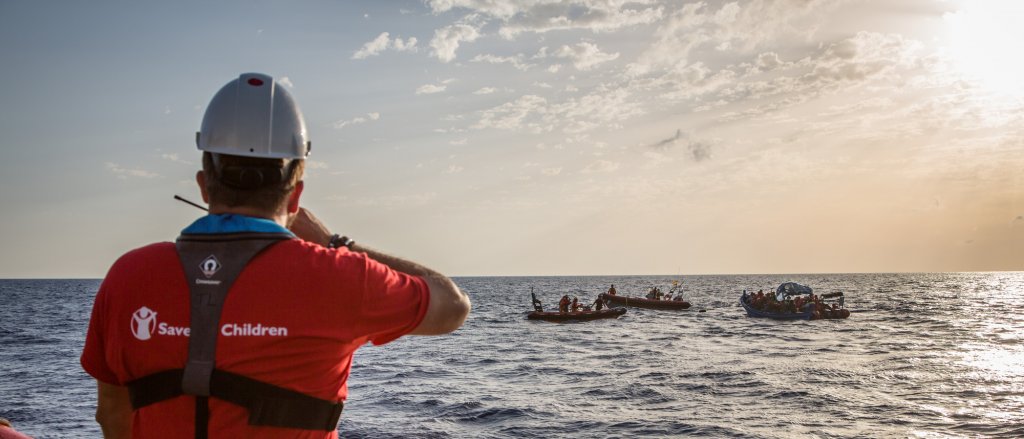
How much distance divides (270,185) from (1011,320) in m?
80.5

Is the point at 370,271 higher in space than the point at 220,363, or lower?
higher

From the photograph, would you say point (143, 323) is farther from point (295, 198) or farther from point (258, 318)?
point (295, 198)

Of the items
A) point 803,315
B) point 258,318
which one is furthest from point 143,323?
point 803,315

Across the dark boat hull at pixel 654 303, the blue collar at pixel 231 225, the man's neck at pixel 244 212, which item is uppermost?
the man's neck at pixel 244 212

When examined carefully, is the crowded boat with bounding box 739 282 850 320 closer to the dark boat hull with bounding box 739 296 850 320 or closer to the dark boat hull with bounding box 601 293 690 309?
the dark boat hull with bounding box 739 296 850 320

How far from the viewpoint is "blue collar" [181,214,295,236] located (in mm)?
2078

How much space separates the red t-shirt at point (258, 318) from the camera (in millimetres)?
2021

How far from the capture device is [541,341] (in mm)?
45312

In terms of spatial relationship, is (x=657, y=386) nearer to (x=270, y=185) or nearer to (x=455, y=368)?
(x=455, y=368)

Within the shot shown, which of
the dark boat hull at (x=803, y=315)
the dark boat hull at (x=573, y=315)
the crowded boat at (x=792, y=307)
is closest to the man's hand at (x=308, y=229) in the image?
the dark boat hull at (x=573, y=315)

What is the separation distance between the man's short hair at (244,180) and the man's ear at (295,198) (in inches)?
3.2

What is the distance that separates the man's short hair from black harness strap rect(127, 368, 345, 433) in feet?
1.68

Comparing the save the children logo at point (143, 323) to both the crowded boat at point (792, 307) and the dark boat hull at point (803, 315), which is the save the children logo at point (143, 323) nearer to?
the crowded boat at point (792, 307)

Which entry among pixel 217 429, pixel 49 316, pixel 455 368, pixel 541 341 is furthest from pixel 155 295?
pixel 49 316
